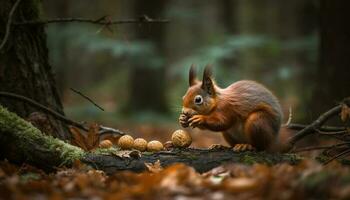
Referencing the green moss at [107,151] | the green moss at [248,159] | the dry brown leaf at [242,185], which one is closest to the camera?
the dry brown leaf at [242,185]

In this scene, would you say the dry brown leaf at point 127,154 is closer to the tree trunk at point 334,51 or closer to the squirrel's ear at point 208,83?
the squirrel's ear at point 208,83

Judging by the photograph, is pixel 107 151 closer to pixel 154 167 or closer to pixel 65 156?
pixel 65 156

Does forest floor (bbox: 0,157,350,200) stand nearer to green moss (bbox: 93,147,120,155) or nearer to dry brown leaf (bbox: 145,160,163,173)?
dry brown leaf (bbox: 145,160,163,173)

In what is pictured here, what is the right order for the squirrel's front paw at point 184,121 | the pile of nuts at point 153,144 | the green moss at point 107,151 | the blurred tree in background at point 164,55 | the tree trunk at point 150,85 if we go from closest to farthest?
the green moss at point 107,151
the pile of nuts at point 153,144
the squirrel's front paw at point 184,121
the blurred tree in background at point 164,55
the tree trunk at point 150,85

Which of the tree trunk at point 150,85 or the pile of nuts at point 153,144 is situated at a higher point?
the tree trunk at point 150,85

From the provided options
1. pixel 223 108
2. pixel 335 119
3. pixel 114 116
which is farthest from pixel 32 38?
pixel 114 116

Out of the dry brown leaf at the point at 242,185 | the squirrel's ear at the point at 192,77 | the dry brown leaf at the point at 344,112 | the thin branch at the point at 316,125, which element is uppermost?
the squirrel's ear at the point at 192,77

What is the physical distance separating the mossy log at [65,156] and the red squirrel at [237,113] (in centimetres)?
24

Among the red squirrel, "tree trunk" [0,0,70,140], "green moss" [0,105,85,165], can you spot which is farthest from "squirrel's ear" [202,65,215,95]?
"tree trunk" [0,0,70,140]

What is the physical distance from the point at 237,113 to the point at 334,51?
2.56m

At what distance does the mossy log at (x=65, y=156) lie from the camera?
3.69 meters

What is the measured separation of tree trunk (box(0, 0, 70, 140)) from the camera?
14.8 ft

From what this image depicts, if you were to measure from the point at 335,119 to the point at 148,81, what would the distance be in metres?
6.57

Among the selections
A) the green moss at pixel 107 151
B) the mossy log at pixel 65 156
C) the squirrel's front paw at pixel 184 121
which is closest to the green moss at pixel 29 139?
the mossy log at pixel 65 156
